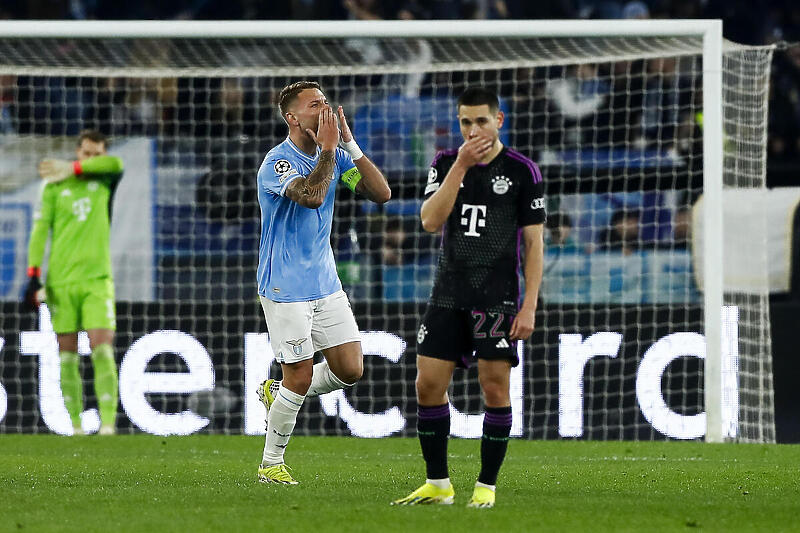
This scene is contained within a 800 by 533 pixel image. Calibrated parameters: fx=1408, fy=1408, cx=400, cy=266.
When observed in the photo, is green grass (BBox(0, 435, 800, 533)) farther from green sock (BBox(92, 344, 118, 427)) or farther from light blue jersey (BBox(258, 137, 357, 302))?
light blue jersey (BBox(258, 137, 357, 302))

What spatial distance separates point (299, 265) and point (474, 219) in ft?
3.76

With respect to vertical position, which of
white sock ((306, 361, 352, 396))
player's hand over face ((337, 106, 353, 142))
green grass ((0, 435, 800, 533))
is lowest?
green grass ((0, 435, 800, 533))

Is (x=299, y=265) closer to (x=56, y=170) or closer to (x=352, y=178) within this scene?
(x=352, y=178)

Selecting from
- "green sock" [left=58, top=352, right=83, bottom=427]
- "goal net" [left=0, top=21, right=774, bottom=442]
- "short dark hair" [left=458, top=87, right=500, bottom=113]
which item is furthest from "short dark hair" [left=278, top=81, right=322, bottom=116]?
"green sock" [left=58, top=352, right=83, bottom=427]

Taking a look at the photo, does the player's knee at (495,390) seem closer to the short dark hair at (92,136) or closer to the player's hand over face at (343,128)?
the player's hand over face at (343,128)

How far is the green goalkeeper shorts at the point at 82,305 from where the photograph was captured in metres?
10.0

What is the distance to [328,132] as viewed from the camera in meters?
6.17

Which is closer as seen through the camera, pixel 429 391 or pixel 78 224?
pixel 429 391

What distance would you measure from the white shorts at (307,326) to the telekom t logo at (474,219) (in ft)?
3.76

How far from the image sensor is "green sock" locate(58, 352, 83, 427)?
32.8 feet

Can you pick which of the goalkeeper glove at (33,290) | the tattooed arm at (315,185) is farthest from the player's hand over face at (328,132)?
the goalkeeper glove at (33,290)

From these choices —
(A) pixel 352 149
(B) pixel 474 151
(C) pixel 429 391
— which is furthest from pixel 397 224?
(B) pixel 474 151

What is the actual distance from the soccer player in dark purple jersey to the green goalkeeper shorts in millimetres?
4846

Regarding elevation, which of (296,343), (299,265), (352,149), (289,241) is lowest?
(296,343)
